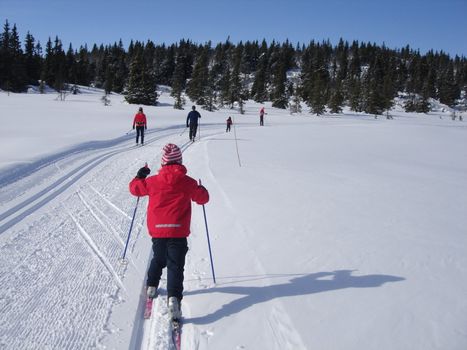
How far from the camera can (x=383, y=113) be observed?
7444 centimetres

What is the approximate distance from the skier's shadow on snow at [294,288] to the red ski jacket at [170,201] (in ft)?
3.07

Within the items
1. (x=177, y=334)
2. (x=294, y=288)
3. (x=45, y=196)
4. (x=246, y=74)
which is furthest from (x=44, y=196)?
(x=246, y=74)

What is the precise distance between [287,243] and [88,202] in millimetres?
4132

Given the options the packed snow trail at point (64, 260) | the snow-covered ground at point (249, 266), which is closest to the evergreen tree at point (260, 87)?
the snow-covered ground at point (249, 266)

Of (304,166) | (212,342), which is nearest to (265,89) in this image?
(304,166)

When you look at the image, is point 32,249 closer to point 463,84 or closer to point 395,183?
point 395,183

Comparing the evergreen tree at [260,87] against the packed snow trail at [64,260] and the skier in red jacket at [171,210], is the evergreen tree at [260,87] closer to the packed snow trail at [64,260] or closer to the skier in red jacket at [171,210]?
the packed snow trail at [64,260]

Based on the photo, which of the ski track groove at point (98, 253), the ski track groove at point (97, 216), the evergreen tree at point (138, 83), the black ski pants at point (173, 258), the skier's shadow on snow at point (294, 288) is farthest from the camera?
the evergreen tree at point (138, 83)

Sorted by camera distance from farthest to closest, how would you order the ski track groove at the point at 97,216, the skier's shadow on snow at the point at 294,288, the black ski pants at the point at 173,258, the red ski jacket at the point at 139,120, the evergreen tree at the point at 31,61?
1. the evergreen tree at the point at 31,61
2. the red ski jacket at the point at 139,120
3. the ski track groove at the point at 97,216
4. the skier's shadow on snow at the point at 294,288
5. the black ski pants at the point at 173,258

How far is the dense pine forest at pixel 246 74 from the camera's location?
5866cm

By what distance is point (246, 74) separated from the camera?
343 ft

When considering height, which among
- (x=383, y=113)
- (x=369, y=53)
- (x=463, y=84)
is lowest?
Result: (x=383, y=113)

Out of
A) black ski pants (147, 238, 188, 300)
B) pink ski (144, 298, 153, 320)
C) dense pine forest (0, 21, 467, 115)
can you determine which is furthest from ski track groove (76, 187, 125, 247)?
dense pine forest (0, 21, 467, 115)

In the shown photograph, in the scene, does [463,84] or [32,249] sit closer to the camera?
[32,249]
